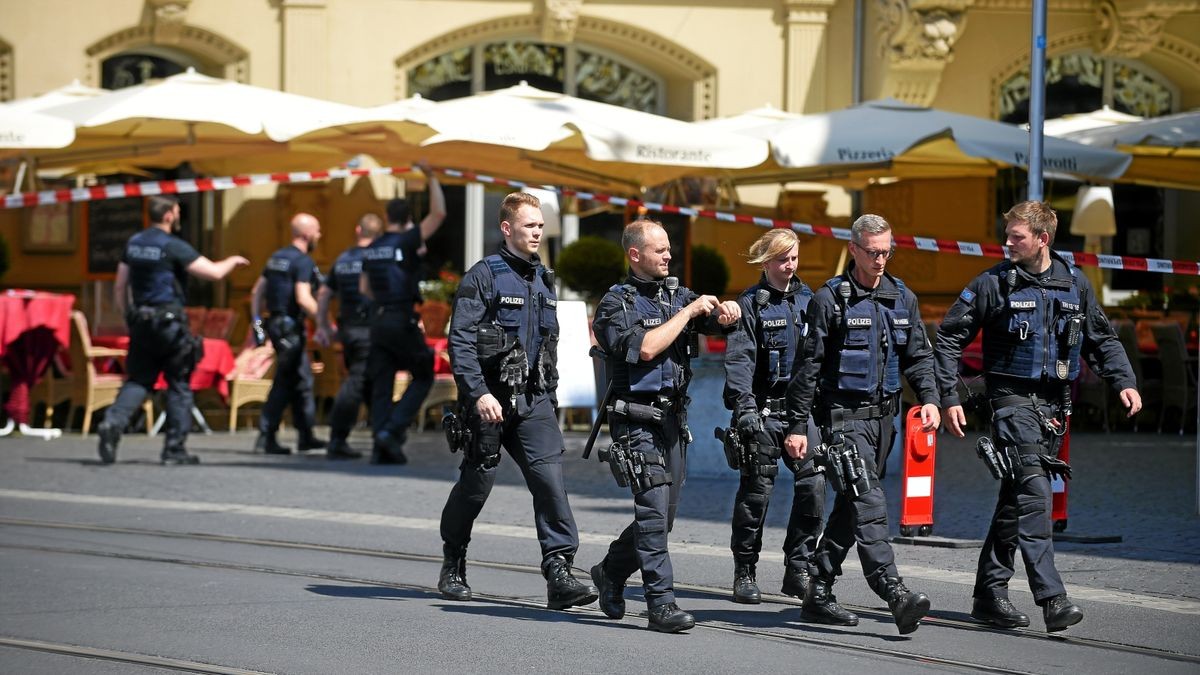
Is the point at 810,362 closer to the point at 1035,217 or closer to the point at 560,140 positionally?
the point at 1035,217

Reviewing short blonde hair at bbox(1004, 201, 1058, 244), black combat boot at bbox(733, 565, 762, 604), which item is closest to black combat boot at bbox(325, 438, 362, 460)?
black combat boot at bbox(733, 565, 762, 604)

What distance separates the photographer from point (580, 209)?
18.2m

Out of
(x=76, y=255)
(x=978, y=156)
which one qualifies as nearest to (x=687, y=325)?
(x=978, y=156)

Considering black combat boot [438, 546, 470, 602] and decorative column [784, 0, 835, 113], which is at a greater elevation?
decorative column [784, 0, 835, 113]

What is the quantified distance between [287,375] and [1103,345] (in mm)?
8023

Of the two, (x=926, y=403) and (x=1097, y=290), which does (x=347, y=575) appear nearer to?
(x=926, y=403)

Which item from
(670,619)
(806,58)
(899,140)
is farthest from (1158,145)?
(670,619)

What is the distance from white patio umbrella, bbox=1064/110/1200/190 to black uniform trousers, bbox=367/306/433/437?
632cm

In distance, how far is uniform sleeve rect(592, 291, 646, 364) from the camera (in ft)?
22.9

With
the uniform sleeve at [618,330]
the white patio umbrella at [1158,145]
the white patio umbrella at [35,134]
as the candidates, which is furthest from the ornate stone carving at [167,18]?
the uniform sleeve at [618,330]

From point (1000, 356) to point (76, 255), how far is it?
13290mm

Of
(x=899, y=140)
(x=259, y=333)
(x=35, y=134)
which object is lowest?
(x=259, y=333)

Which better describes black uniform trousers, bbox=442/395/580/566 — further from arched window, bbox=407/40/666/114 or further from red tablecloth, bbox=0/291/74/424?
arched window, bbox=407/40/666/114

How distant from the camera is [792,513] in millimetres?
7684
